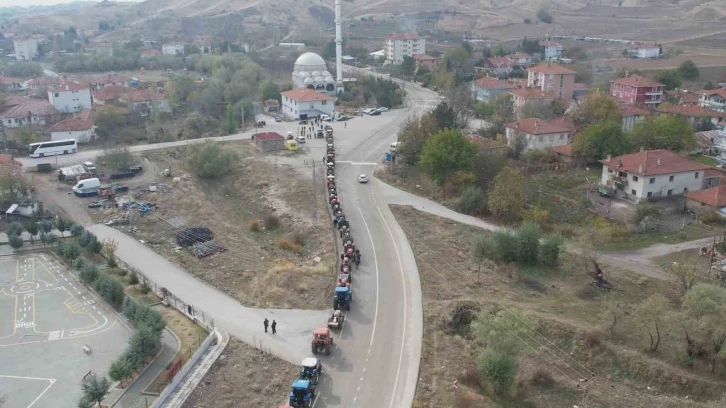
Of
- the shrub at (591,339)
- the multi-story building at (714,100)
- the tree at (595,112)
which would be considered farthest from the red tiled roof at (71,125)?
the multi-story building at (714,100)

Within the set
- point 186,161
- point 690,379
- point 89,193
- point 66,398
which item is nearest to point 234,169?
point 186,161

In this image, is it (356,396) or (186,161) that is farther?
(186,161)

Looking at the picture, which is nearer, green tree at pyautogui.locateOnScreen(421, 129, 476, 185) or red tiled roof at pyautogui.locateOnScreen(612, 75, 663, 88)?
green tree at pyautogui.locateOnScreen(421, 129, 476, 185)

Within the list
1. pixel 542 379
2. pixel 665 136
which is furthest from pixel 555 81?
pixel 542 379

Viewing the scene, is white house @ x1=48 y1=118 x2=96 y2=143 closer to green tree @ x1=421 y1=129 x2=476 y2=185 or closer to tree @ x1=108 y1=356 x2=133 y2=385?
green tree @ x1=421 y1=129 x2=476 y2=185

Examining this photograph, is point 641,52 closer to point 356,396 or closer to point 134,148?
point 134,148

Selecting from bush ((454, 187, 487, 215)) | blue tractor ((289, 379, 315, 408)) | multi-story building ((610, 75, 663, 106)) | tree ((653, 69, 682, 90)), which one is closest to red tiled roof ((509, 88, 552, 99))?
multi-story building ((610, 75, 663, 106))

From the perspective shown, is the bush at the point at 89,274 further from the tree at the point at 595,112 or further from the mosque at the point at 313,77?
the mosque at the point at 313,77
